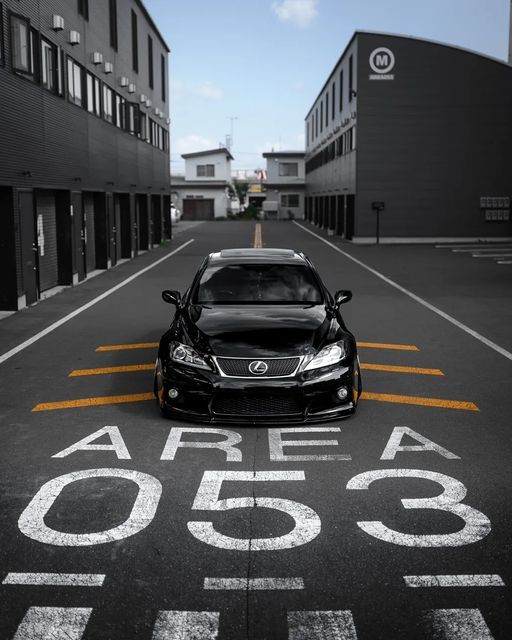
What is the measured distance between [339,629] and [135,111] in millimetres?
A: 32336

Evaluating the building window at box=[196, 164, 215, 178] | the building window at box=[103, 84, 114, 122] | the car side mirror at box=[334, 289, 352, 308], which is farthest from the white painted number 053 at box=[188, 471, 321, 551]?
the building window at box=[196, 164, 215, 178]

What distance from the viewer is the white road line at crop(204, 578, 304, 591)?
15.3 feet

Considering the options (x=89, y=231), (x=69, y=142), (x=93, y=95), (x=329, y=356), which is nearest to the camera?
(x=329, y=356)

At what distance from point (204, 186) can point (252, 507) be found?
264ft

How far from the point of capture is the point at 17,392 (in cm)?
951

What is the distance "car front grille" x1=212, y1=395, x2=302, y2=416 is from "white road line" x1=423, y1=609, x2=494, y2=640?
3.38 m

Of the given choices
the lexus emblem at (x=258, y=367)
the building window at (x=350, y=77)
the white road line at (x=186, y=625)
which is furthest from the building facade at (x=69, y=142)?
the white road line at (x=186, y=625)

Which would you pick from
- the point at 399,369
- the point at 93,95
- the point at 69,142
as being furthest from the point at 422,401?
the point at 93,95

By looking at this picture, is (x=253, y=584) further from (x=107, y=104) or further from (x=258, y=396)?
(x=107, y=104)

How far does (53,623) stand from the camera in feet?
14.1

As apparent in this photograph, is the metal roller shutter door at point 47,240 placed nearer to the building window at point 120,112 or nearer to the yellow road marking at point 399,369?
the building window at point 120,112

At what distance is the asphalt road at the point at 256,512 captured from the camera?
439 cm

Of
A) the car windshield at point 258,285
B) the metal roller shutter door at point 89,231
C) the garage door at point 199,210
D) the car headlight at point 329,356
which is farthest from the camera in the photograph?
the garage door at point 199,210

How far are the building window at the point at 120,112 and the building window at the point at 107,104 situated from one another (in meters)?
1.04
